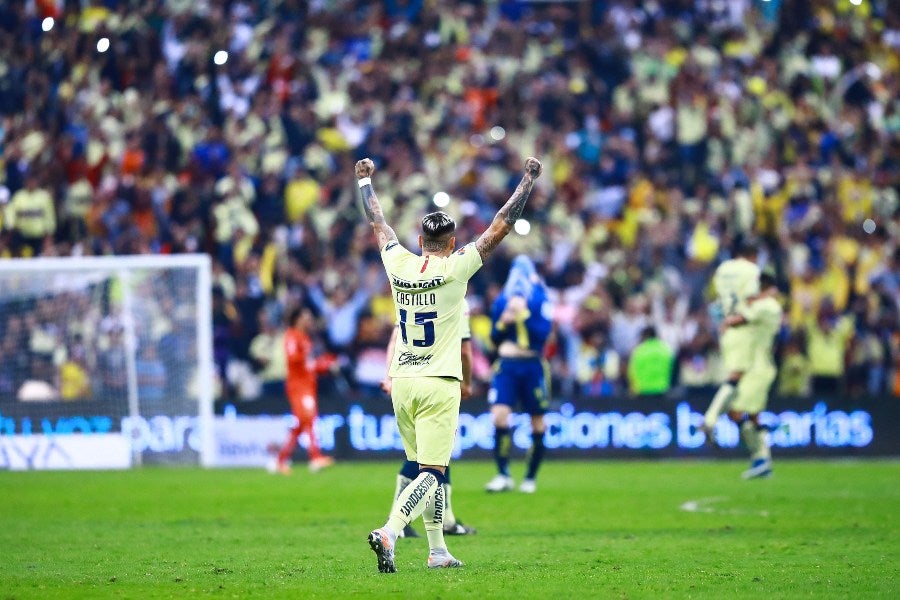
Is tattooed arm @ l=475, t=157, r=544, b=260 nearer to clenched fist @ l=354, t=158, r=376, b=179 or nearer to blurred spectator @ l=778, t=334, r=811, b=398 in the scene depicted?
clenched fist @ l=354, t=158, r=376, b=179

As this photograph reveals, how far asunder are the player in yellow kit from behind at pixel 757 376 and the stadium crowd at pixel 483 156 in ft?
15.1

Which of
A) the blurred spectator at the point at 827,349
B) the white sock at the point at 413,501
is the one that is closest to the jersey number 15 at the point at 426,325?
the white sock at the point at 413,501

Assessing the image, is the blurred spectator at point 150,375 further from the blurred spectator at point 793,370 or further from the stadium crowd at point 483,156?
the blurred spectator at point 793,370

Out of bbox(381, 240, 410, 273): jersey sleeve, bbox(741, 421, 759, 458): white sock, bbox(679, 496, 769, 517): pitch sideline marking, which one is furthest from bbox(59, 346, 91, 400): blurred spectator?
bbox(381, 240, 410, 273): jersey sleeve

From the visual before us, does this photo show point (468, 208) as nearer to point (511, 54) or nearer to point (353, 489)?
point (511, 54)

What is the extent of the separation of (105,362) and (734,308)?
10.5 meters

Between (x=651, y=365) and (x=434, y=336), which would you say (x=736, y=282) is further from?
(x=434, y=336)

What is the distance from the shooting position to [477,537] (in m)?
12.9

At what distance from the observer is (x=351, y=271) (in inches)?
1035

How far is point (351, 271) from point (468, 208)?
8.08ft

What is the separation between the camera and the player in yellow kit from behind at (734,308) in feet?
66.2

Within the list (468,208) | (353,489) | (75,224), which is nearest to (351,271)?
(468,208)

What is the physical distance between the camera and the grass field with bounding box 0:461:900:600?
9.52 metres

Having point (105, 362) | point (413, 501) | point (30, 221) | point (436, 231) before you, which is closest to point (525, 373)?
point (436, 231)
